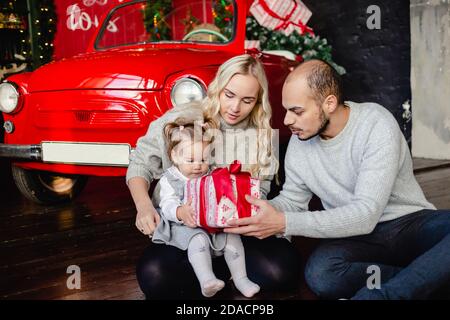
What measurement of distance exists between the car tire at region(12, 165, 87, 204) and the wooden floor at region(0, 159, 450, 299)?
2.7 inches

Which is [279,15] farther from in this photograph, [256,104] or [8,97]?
[256,104]

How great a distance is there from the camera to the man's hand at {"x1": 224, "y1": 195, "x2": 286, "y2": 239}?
1.69 meters

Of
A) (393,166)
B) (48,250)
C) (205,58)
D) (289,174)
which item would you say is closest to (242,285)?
(289,174)

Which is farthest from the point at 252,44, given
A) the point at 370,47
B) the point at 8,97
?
the point at 8,97

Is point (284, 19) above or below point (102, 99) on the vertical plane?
above

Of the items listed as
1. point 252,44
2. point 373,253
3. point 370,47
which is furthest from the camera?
point 370,47

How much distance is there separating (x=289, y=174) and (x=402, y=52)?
372 cm

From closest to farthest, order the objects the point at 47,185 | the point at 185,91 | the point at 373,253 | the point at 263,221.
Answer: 1. the point at 263,221
2. the point at 373,253
3. the point at 185,91
4. the point at 47,185

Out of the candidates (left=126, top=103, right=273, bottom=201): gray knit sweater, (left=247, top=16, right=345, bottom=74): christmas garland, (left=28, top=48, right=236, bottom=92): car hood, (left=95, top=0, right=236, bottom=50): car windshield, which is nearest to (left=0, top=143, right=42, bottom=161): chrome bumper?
(left=28, top=48, right=236, bottom=92): car hood

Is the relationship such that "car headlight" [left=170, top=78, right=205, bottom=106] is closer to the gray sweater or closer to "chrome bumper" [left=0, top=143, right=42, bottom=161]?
the gray sweater

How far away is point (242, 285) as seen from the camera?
1.85 meters

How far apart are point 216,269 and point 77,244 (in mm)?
967

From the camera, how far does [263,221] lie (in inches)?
66.5

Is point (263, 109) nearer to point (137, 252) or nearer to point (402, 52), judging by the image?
point (137, 252)
